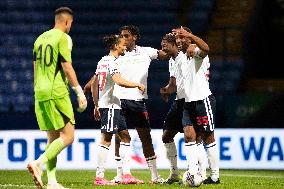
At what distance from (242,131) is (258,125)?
69cm

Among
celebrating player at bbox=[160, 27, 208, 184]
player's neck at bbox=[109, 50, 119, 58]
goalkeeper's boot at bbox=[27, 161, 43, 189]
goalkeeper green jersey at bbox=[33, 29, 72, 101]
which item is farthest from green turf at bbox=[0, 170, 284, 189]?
player's neck at bbox=[109, 50, 119, 58]

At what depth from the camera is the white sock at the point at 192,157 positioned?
10.7 metres

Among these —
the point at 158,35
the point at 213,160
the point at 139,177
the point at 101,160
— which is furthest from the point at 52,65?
the point at 158,35

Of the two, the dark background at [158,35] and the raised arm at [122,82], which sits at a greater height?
the raised arm at [122,82]

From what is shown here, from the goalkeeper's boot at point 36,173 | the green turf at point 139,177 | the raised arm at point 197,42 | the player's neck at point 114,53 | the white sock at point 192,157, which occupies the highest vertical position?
the raised arm at point 197,42

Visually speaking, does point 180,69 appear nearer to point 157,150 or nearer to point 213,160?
point 213,160

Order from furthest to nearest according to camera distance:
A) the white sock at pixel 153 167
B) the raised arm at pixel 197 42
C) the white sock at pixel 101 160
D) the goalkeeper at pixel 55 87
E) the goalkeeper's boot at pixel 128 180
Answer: the white sock at pixel 153 167
the goalkeeper's boot at pixel 128 180
the white sock at pixel 101 160
the raised arm at pixel 197 42
the goalkeeper at pixel 55 87

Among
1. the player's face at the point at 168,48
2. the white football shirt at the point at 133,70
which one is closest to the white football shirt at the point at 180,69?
the player's face at the point at 168,48

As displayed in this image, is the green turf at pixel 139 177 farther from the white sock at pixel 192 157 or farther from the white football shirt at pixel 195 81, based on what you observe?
the white football shirt at pixel 195 81

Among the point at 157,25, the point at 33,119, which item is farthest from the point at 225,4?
the point at 33,119

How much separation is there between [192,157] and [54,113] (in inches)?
86.5

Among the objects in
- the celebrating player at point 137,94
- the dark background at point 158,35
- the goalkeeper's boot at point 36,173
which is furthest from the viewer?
the dark background at point 158,35

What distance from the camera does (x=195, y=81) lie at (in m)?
11.2

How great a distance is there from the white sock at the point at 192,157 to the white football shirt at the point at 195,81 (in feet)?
1.96
